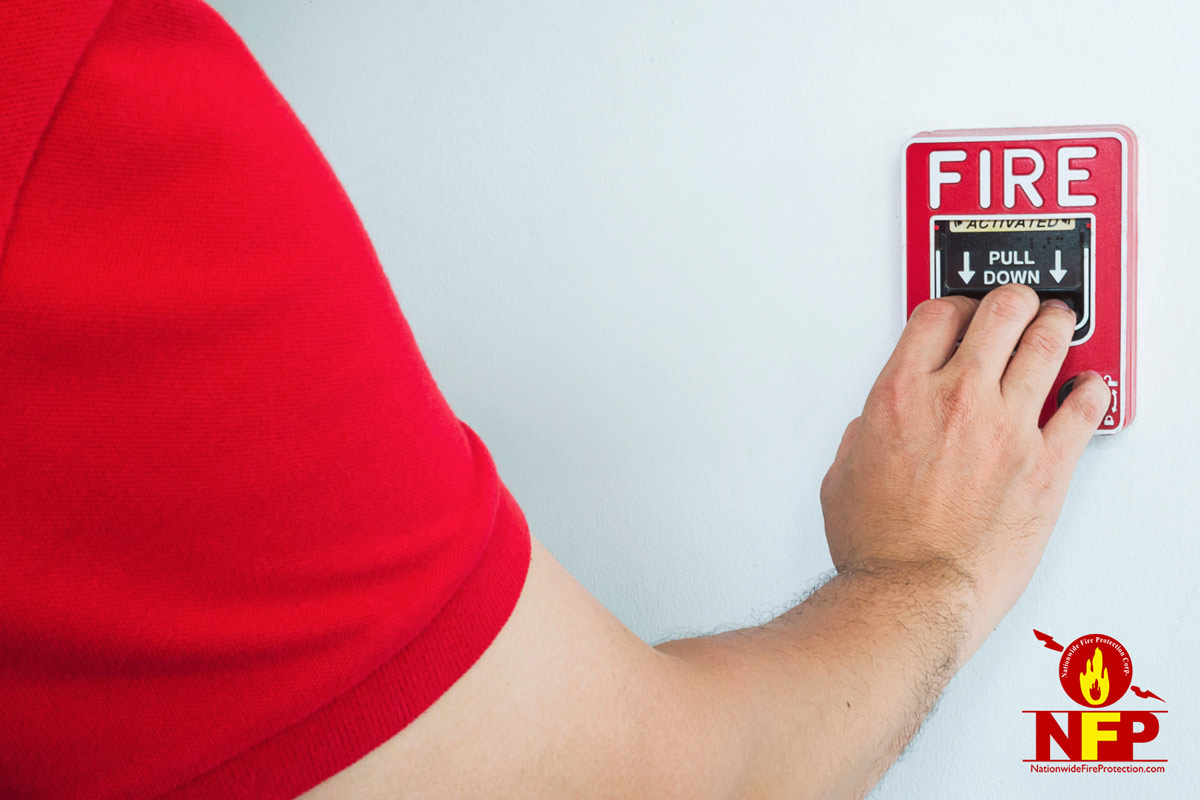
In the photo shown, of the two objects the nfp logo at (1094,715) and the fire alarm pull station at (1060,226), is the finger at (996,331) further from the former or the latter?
the nfp logo at (1094,715)

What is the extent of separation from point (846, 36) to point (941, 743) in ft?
1.59

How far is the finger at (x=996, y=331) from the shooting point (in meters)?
0.53

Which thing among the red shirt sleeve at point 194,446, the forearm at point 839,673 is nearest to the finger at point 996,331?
the forearm at point 839,673

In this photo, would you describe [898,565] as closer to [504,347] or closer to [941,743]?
[941,743]

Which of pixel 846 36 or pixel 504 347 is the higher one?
pixel 846 36

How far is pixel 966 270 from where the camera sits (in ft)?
1.88

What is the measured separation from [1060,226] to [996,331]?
9cm

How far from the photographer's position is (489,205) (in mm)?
662

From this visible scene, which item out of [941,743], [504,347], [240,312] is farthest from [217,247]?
[941,743]

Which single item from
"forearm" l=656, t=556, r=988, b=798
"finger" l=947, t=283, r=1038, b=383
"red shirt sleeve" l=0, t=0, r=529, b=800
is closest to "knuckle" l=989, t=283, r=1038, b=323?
"finger" l=947, t=283, r=1038, b=383

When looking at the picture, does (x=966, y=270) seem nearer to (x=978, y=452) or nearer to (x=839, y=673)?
(x=978, y=452)

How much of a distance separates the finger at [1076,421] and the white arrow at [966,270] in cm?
9

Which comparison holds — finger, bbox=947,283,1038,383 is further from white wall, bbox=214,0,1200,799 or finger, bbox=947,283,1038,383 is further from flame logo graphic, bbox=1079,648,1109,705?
flame logo graphic, bbox=1079,648,1109,705

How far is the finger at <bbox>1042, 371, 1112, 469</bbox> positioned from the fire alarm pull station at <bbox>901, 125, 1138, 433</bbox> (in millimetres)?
13
